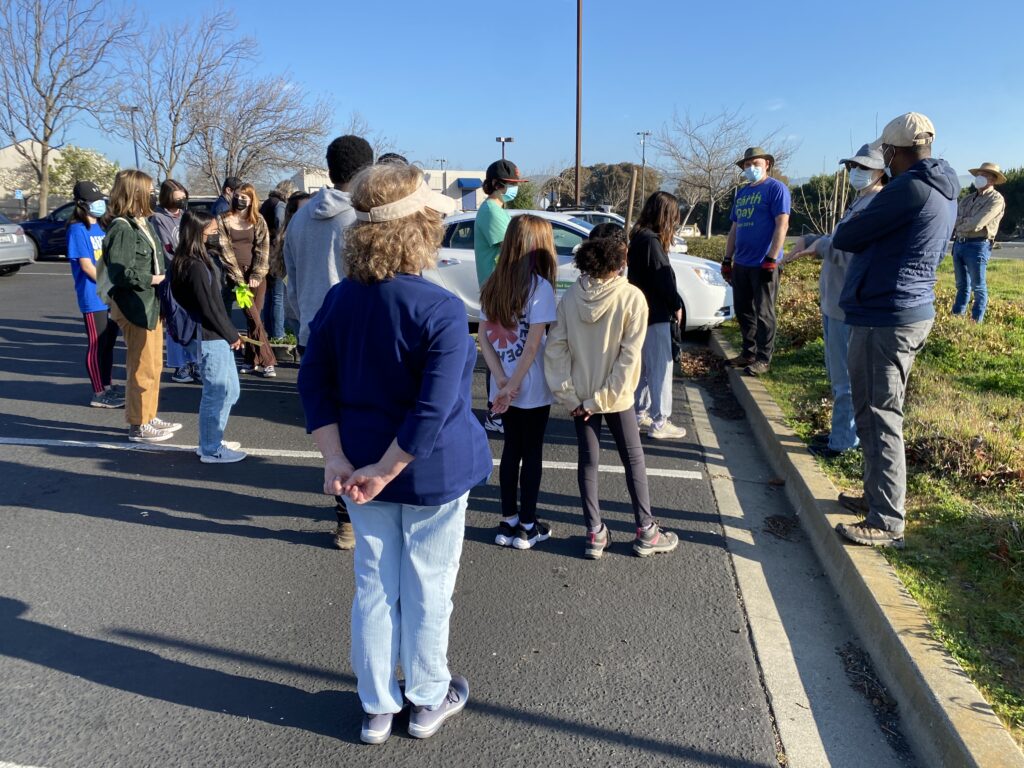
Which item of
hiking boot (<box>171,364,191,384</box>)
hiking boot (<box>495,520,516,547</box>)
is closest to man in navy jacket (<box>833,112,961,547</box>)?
hiking boot (<box>495,520,516,547</box>)

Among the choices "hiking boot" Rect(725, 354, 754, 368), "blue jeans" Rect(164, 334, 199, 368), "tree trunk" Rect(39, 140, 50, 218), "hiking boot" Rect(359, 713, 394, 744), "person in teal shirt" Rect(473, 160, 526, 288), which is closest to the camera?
"hiking boot" Rect(359, 713, 394, 744)

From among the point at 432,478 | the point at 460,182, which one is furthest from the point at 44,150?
the point at 432,478

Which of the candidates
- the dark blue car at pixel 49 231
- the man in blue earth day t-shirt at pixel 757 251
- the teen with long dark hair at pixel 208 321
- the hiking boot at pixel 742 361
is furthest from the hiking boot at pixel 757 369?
the dark blue car at pixel 49 231

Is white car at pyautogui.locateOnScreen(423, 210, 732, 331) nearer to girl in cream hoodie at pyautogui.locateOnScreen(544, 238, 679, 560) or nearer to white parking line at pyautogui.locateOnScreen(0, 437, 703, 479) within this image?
white parking line at pyautogui.locateOnScreen(0, 437, 703, 479)

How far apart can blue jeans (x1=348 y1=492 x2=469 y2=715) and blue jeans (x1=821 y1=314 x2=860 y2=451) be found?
128 inches

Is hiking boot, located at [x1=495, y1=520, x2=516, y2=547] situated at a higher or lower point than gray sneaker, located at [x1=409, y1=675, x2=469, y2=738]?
higher

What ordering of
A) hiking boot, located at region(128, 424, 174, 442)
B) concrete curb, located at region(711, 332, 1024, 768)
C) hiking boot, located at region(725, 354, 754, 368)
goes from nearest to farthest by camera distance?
concrete curb, located at region(711, 332, 1024, 768), hiking boot, located at region(128, 424, 174, 442), hiking boot, located at region(725, 354, 754, 368)

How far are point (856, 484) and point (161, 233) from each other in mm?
6252

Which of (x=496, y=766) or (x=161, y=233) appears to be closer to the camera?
(x=496, y=766)

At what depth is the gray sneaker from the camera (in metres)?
2.46

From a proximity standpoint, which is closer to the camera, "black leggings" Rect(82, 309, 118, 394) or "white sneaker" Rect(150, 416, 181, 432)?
"white sneaker" Rect(150, 416, 181, 432)

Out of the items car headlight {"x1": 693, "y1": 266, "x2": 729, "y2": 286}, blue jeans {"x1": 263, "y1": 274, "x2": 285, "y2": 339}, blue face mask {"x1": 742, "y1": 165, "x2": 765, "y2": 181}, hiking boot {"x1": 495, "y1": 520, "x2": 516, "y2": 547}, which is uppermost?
blue face mask {"x1": 742, "y1": 165, "x2": 765, "y2": 181}

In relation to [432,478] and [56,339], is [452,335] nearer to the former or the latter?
[432,478]

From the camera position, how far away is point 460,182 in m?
40.3
